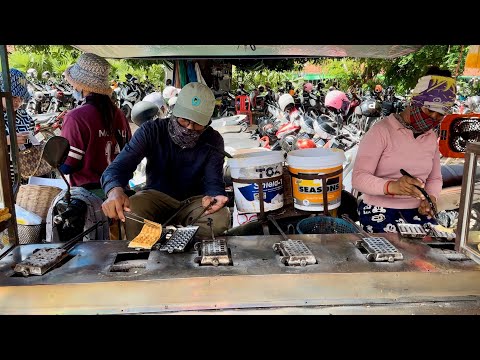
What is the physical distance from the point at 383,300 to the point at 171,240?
0.93 m

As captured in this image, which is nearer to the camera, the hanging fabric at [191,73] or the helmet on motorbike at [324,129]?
the hanging fabric at [191,73]

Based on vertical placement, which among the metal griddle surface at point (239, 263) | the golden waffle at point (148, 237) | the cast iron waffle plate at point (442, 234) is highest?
the golden waffle at point (148, 237)

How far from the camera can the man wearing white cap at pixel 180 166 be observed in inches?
102

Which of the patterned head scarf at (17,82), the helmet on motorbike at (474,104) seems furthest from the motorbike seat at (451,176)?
the helmet on motorbike at (474,104)

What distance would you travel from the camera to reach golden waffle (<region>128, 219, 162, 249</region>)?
6.11 ft

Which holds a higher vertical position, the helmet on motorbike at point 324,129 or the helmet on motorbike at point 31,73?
the helmet on motorbike at point 31,73

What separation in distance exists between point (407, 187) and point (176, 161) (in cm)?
147

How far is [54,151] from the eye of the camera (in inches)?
79.1

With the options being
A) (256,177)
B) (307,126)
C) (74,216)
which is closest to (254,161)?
(256,177)

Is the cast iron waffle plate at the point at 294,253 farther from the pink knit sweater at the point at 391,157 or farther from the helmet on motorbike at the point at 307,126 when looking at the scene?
the helmet on motorbike at the point at 307,126

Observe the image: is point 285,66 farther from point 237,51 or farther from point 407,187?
point 407,187

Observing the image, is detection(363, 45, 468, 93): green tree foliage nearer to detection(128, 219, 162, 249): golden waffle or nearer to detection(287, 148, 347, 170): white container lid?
detection(287, 148, 347, 170): white container lid
